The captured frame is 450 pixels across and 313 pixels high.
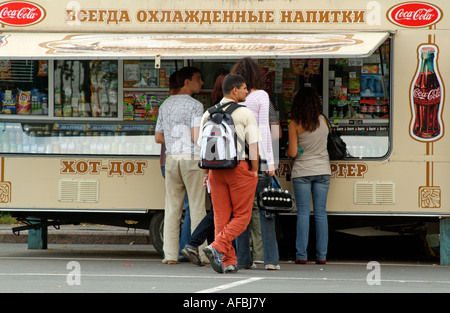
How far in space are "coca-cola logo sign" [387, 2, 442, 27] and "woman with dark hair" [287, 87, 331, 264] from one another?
3.88ft

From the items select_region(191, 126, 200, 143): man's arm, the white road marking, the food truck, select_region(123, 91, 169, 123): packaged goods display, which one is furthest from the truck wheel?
the white road marking

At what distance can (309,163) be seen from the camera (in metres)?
9.34

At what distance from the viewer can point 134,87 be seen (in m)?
10.1

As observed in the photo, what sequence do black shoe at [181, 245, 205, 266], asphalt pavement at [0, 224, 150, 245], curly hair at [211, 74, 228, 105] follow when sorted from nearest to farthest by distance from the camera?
black shoe at [181, 245, 205, 266] → curly hair at [211, 74, 228, 105] → asphalt pavement at [0, 224, 150, 245]

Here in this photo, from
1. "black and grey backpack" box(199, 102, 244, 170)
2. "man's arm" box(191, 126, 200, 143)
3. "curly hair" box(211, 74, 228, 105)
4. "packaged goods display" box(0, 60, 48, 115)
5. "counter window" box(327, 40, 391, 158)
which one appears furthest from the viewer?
"packaged goods display" box(0, 60, 48, 115)

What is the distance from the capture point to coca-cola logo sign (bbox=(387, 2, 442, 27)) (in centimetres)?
944

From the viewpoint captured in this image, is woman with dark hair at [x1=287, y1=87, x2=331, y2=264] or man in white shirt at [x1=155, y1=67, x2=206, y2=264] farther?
woman with dark hair at [x1=287, y1=87, x2=331, y2=264]

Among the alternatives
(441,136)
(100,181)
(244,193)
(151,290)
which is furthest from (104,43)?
(441,136)

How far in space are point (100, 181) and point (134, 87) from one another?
3.80ft

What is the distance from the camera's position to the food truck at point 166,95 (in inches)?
372

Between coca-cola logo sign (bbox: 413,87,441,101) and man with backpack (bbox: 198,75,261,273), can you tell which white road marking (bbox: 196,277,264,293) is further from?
coca-cola logo sign (bbox: 413,87,441,101)
